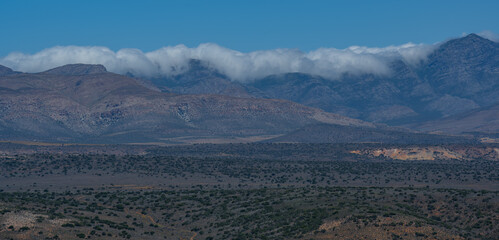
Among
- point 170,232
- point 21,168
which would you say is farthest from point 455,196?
point 21,168

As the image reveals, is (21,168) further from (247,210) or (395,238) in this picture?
(395,238)

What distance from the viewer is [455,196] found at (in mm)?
69062

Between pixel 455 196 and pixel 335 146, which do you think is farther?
pixel 335 146

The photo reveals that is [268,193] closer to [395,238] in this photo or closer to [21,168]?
[395,238]

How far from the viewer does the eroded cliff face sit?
15775 centimetres

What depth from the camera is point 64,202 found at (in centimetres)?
7825

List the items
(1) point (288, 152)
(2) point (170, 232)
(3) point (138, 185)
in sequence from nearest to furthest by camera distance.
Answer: (2) point (170, 232), (3) point (138, 185), (1) point (288, 152)

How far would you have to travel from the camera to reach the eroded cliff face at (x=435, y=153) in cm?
15775

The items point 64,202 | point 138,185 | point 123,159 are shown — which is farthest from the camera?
point 123,159

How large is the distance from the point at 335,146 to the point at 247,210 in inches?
4185

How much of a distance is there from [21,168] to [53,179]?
1112 centimetres

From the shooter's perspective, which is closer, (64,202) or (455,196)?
(455,196)

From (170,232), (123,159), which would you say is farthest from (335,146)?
(170,232)

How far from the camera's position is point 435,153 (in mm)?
159125
